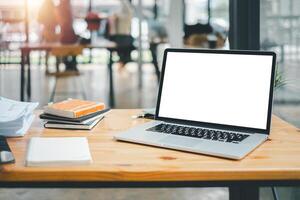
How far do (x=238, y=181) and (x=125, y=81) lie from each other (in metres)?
7.77

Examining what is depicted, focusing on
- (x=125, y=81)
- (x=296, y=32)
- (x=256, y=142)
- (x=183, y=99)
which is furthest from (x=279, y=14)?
(x=125, y=81)

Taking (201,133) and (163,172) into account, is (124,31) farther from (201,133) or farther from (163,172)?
(163,172)

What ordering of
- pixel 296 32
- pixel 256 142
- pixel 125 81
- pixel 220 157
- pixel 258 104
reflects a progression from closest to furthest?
pixel 220 157, pixel 256 142, pixel 258 104, pixel 296 32, pixel 125 81

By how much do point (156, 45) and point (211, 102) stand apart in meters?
6.52

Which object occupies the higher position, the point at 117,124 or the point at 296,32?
the point at 296,32

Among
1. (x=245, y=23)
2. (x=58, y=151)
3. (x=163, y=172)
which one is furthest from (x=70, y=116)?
(x=245, y=23)

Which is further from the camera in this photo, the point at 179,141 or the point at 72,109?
the point at 72,109

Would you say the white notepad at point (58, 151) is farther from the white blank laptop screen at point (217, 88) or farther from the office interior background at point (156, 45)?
the office interior background at point (156, 45)

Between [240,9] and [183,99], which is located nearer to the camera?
[183,99]

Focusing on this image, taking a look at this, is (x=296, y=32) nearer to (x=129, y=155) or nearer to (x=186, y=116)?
(x=186, y=116)

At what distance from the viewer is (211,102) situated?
1486 millimetres

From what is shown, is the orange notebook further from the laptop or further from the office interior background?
the office interior background

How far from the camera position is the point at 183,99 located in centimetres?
153

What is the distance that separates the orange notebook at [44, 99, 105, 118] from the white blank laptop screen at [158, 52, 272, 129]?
10.1 inches
